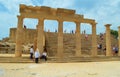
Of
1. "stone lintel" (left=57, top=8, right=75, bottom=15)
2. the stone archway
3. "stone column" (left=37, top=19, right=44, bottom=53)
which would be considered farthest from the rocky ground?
"stone lintel" (left=57, top=8, right=75, bottom=15)

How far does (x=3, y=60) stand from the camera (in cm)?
2133

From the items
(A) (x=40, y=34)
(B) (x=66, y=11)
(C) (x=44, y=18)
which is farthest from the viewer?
(B) (x=66, y=11)

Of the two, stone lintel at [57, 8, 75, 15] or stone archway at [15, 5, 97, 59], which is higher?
stone lintel at [57, 8, 75, 15]

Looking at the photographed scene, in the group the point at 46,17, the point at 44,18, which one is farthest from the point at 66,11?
the point at 44,18

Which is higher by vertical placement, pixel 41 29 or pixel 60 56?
pixel 41 29

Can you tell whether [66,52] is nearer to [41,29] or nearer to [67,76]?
[41,29]

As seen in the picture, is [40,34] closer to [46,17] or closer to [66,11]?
[46,17]

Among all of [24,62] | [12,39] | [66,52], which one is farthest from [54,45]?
[12,39]

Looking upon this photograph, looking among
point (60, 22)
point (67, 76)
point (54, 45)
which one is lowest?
point (67, 76)

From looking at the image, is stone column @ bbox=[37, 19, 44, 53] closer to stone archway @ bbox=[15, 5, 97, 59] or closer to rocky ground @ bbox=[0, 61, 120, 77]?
stone archway @ bbox=[15, 5, 97, 59]

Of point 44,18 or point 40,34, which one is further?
point 44,18

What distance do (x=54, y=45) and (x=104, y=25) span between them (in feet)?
25.1

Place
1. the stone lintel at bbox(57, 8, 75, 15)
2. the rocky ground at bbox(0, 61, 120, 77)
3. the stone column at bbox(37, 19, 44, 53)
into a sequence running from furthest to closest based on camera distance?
the stone lintel at bbox(57, 8, 75, 15) < the stone column at bbox(37, 19, 44, 53) < the rocky ground at bbox(0, 61, 120, 77)

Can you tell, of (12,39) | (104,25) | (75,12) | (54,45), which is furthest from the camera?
(12,39)
